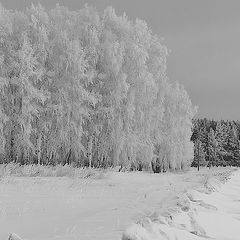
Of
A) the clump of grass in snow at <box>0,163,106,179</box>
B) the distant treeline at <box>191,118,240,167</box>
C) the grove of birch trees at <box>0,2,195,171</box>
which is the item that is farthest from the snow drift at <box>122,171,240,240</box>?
the distant treeline at <box>191,118,240,167</box>

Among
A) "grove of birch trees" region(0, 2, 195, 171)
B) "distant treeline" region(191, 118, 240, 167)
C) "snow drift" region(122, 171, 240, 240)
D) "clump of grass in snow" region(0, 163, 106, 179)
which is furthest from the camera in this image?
"distant treeline" region(191, 118, 240, 167)

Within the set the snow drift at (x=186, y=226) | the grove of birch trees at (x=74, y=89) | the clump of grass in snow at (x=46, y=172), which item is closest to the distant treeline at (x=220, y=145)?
the grove of birch trees at (x=74, y=89)

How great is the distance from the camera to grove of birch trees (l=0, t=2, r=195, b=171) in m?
24.4

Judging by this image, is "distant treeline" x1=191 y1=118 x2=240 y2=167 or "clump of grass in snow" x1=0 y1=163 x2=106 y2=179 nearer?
"clump of grass in snow" x1=0 y1=163 x2=106 y2=179

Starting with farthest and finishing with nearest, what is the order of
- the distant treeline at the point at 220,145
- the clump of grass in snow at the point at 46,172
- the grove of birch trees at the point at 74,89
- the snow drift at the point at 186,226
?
the distant treeline at the point at 220,145 → the grove of birch trees at the point at 74,89 → the clump of grass in snow at the point at 46,172 → the snow drift at the point at 186,226

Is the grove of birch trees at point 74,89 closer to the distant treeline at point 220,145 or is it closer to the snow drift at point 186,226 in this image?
the snow drift at point 186,226

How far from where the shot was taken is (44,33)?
25609 millimetres

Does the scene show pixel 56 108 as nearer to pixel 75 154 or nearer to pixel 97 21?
pixel 75 154

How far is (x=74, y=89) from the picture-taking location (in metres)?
25.1

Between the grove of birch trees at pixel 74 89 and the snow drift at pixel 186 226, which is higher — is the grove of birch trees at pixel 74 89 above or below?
above

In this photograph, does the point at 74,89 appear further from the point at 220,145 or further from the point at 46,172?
the point at 220,145

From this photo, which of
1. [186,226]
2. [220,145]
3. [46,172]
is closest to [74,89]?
[46,172]

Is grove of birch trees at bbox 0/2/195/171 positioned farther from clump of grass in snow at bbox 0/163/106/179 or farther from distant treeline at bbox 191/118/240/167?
distant treeline at bbox 191/118/240/167

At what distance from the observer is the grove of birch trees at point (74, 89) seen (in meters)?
24.4
